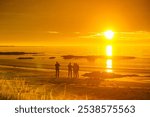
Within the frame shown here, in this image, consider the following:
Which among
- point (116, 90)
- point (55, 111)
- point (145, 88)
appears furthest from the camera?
point (145, 88)

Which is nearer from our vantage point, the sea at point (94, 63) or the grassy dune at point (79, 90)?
the grassy dune at point (79, 90)

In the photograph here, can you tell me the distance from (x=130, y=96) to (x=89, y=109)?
550 cm

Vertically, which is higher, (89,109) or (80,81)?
(80,81)

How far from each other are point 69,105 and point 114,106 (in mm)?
1002

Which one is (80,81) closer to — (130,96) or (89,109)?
(130,96)

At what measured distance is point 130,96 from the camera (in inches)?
497

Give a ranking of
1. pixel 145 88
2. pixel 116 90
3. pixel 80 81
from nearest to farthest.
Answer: pixel 116 90, pixel 145 88, pixel 80 81

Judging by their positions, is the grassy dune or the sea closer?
the grassy dune

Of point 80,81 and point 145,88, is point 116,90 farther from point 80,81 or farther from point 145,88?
point 80,81

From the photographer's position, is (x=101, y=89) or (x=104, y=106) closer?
(x=104, y=106)

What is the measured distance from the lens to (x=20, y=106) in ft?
24.3

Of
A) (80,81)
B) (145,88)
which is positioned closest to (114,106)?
(145,88)

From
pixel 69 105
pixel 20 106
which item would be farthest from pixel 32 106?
pixel 69 105

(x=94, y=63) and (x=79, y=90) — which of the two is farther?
(x=94, y=63)
